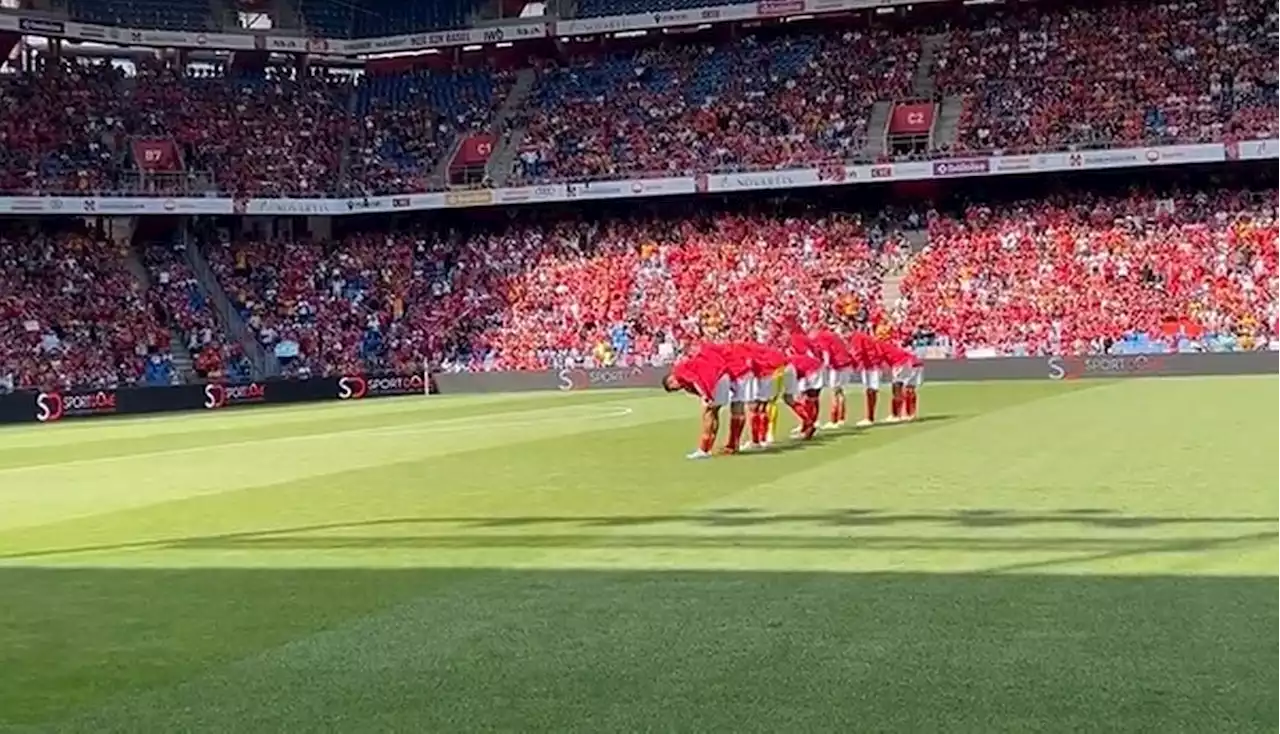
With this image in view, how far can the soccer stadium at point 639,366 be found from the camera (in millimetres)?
8758

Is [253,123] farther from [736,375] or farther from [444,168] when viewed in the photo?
[736,375]

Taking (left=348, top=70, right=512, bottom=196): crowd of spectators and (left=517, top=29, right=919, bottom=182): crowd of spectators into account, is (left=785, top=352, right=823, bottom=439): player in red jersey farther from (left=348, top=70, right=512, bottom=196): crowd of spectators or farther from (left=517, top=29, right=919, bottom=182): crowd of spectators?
(left=348, top=70, right=512, bottom=196): crowd of spectators

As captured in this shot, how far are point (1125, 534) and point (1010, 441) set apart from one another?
9676mm

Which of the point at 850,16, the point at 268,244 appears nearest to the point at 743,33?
the point at 850,16

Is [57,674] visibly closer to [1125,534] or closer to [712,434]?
[1125,534]

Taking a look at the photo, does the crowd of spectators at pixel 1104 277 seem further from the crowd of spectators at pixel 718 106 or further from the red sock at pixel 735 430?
the red sock at pixel 735 430

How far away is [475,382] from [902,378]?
24719mm

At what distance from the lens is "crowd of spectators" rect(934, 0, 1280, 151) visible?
160ft

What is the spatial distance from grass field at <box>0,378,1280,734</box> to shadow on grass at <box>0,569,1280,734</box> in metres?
0.03

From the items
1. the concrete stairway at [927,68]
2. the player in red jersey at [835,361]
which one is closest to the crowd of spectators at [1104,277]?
the concrete stairway at [927,68]

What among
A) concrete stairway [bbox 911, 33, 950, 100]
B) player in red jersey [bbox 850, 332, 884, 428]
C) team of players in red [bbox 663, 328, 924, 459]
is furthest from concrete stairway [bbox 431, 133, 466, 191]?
player in red jersey [bbox 850, 332, 884, 428]

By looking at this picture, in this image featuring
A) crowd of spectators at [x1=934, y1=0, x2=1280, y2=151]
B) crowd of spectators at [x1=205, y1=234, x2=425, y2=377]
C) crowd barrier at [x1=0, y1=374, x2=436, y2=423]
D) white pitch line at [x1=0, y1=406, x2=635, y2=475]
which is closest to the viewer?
white pitch line at [x1=0, y1=406, x2=635, y2=475]

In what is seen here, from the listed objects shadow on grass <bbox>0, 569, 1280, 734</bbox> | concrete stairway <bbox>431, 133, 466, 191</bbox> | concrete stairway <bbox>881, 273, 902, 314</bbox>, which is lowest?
shadow on grass <bbox>0, 569, 1280, 734</bbox>

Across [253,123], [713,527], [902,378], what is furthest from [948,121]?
[713,527]
